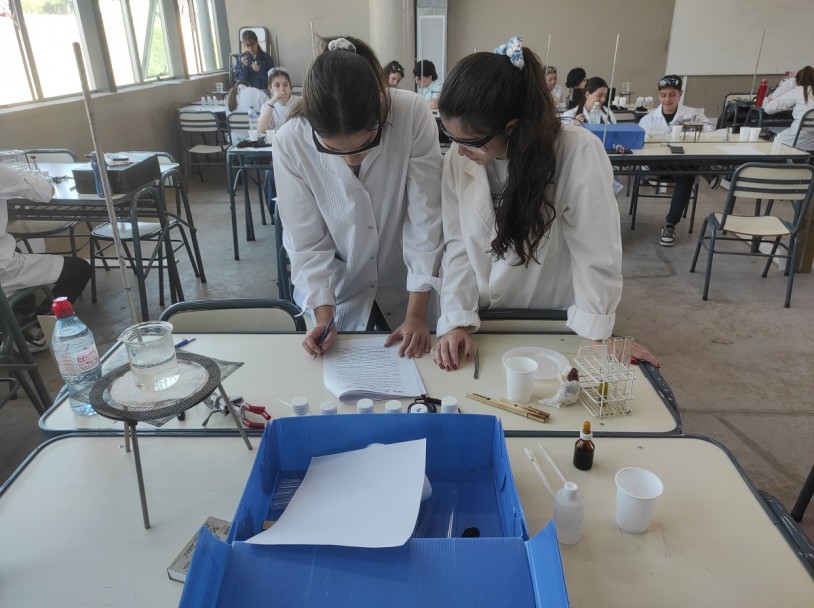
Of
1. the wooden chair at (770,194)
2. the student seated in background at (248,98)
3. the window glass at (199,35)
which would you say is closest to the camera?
the wooden chair at (770,194)

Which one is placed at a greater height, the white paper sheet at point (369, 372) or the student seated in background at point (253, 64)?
the student seated in background at point (253, 64)

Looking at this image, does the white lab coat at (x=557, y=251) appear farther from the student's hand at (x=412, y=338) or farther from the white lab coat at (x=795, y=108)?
the white lab coat at (x=795, y=108)

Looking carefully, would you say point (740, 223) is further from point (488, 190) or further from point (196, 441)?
point (196, 441)

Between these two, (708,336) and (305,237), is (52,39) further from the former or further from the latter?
(708,336)

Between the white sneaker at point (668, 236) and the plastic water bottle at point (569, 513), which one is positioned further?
the white sneaker at point (668, 236)

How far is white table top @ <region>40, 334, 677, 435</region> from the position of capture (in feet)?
3.68

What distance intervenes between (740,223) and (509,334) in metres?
2.66

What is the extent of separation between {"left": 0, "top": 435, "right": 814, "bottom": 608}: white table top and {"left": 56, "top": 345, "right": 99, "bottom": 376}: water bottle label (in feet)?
0.46

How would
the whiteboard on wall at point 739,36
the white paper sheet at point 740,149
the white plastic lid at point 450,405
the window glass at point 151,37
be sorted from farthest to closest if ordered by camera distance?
1. the whiteboard on wall at point 739,36
2. the window glass at point 151,37
3. the white paper sheet at point 740,149
4. the white plastic lid at point 450,405

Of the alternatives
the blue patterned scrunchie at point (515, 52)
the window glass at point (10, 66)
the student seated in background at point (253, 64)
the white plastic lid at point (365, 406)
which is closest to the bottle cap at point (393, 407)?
the white plastic lid at point (365, 406)

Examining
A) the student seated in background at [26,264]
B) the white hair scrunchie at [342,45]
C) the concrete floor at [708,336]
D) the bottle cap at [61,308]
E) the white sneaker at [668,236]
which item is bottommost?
the concrete floor at [708,336]

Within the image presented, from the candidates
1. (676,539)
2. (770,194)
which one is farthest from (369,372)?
(770,194)

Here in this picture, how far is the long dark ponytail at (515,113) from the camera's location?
1145 mm

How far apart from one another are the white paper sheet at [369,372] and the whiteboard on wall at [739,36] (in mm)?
8204
